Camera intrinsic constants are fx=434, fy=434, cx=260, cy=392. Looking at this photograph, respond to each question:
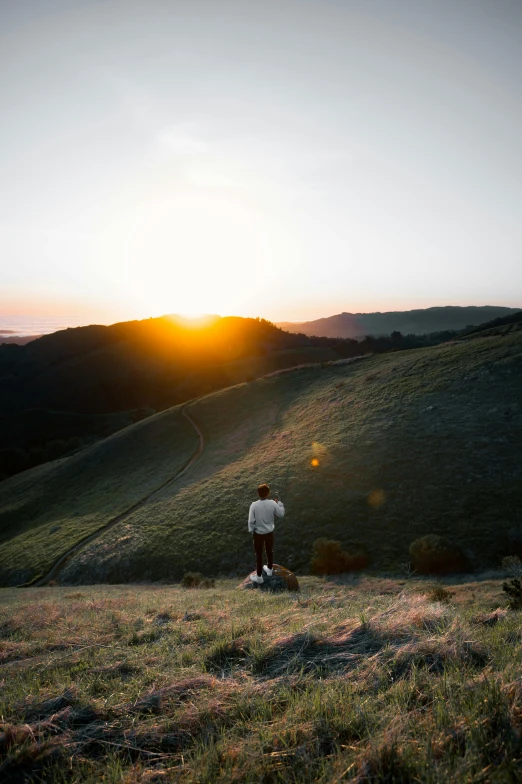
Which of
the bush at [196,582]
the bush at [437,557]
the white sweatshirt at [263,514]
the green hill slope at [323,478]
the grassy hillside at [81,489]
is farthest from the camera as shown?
the grassy hillside at [81,489]

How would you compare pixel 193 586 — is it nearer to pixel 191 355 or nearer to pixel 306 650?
pixel 306 650

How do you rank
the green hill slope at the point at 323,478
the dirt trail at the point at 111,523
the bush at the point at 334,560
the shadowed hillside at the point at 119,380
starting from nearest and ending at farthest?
the bush at the point at 334,560, the green hill slope at the point at 323,478, the dirt trail at the point at 111,523, the shadowed hillside at the point at 119,380

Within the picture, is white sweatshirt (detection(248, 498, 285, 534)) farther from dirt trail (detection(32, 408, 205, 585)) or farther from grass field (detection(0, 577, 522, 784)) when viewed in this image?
dirt trail (detection(32, 408, 205, 585))

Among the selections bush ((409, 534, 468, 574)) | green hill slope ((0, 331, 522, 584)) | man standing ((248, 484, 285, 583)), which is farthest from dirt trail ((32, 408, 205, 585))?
bush ((409, 534, 468, 574))

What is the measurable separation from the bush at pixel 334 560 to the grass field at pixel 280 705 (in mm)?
16114

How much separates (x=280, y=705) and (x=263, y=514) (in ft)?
32.5

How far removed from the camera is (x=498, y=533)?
22.4 metres

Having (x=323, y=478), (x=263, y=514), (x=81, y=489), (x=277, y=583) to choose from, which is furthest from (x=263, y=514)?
(x=81, y=489)

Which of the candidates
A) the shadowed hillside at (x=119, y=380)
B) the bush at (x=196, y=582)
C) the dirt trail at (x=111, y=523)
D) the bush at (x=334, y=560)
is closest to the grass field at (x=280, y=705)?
the bush at (x=196, y=582)

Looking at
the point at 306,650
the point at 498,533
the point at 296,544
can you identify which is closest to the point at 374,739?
the point at 306,650

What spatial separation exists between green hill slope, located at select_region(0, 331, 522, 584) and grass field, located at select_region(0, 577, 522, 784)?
18508 millimetres

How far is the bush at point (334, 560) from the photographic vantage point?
22609mm

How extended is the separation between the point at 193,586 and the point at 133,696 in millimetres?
18548

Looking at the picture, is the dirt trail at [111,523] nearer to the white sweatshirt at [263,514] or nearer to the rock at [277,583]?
the rock at [277,583]
